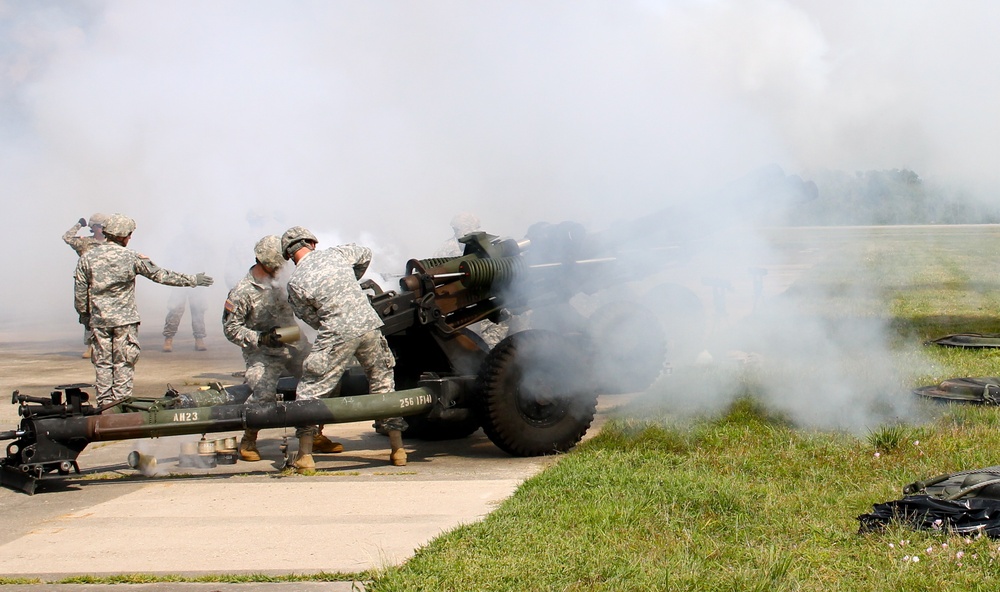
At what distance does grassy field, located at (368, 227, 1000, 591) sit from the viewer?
4289 mm

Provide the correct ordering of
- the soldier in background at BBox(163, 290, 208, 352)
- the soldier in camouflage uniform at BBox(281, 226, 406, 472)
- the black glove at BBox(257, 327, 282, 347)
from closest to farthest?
1. the soldier in camouflage uniform at BBox(281, 226, 406, 472)
2. the black glove at BBox(257, 327, 282, 347)
3. the soldier in background at BBox(163, 290, 208, 352)

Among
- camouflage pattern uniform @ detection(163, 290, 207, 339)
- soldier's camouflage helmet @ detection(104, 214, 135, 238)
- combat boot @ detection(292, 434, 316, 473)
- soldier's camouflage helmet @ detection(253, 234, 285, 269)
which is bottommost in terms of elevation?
combat boot @ detection(292, 434, 316, 473)

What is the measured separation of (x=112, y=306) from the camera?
9.00 meters

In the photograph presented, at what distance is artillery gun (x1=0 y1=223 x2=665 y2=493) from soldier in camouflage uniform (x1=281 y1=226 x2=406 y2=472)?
20cm

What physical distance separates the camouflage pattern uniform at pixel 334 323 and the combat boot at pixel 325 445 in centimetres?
Answer: 97

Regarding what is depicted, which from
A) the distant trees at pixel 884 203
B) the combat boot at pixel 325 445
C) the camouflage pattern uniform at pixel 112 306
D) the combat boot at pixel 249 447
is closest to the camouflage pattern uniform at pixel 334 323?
the combat boot at pixel 249 447

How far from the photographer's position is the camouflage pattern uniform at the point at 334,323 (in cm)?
696

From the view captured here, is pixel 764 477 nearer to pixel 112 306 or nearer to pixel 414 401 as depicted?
pixel 414 401

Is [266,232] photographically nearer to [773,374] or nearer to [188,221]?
[188,221]

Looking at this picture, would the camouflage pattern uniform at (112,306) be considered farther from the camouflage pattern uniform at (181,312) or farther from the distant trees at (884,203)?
the camouflage pattern uniform at (181,312)

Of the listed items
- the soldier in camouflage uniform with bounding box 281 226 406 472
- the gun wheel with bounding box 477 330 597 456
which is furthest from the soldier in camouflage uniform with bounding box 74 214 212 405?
the gun wheel with bounding box 477 330 597 456

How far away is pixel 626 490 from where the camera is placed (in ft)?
18.5

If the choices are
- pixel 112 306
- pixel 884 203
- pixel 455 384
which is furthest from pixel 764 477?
pixel 112 306

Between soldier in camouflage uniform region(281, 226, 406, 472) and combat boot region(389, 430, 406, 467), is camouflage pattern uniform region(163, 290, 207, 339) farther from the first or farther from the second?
combat boot region(389, 430, 406, 467)
